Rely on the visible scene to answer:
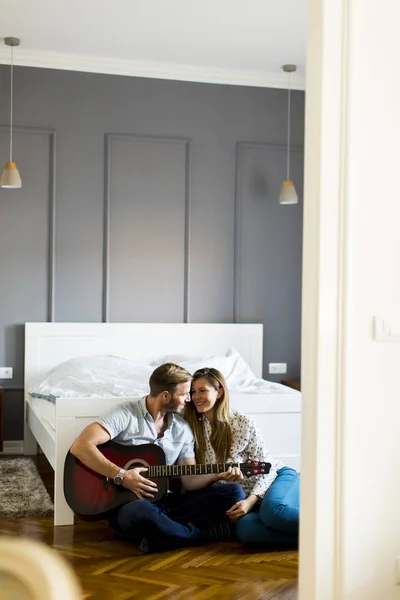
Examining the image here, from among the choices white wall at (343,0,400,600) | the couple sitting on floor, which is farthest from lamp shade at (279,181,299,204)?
white wall at (343,0,400,600)

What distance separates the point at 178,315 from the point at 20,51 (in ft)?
6.96

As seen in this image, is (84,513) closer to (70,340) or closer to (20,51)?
(70,340)

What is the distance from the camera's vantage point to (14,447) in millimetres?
5355

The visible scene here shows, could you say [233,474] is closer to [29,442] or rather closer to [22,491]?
[22,491]

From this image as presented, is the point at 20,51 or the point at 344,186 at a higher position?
the point at 20,51

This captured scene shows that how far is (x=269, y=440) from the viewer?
395 centimetres

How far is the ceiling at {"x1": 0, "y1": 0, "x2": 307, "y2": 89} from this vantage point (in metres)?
4.54

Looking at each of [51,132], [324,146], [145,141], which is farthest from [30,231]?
[324,146]

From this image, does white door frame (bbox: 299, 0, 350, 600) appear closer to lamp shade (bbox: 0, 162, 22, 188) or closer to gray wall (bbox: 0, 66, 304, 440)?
lamp shade (bbox: 0, 162, 22, 188)

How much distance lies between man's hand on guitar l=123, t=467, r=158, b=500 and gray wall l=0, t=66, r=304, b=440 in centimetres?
233

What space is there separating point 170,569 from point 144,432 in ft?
2.03

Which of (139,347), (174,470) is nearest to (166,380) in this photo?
(174,470)

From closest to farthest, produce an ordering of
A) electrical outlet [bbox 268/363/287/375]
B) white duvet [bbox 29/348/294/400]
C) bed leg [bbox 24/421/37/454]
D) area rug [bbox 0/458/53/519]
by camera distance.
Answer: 1. area rug [bbox 0/458/53/519]
2. white duvet [bbox 29/348/294/400]
3. bed leg [bbox 24/421/37/454]
4. electrical outlet [bbox 268/363/287/375]

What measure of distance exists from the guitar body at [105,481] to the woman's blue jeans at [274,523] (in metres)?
0.38
